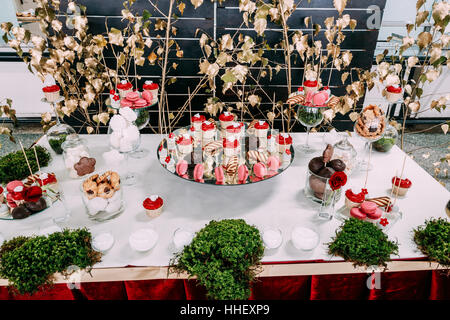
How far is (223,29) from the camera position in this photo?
263 centimetres

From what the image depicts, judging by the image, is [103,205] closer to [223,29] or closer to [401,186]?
[401,186]

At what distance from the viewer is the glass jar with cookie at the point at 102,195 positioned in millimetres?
1247

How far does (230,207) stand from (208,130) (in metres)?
0.45

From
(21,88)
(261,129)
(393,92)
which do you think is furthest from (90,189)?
(21,88)

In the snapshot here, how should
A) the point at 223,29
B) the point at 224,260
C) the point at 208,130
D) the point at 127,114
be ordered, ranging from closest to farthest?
the point at 224,260 → the point at 127,114 → the point at 208,130 → the point at 223,29

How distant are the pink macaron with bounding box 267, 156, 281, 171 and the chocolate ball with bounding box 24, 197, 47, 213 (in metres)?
0.95

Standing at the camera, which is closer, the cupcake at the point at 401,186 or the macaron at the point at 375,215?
the macaron at the point at 375,215

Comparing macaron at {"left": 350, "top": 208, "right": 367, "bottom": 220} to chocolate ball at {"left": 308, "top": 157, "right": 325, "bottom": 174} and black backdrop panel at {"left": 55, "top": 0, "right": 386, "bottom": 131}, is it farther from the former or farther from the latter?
black backdrop panel at {"left": 55, "top": 0, "right": 386, "bottom": 131}

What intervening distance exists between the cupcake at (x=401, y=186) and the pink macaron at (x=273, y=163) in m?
0.52

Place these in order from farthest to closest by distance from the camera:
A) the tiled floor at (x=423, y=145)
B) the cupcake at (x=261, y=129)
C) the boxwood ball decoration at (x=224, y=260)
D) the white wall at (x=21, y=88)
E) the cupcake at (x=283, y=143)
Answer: the white wall at (x=21, y=88), the tiled floor at (x=423, y=145), the cupcake at (x=261, y=129), the cupcake at (x=283, y=143), the boxwood ball decoration at (x=224, y=260)

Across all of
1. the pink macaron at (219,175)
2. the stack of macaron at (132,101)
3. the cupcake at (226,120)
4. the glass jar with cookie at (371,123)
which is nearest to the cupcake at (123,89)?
the stack of macaron at (132,101)

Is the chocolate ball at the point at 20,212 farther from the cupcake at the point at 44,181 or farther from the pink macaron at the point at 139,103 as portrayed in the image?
the pink macaron at the point at 139,103

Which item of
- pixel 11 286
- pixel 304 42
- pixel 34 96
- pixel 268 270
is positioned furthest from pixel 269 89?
pixel 34 96
